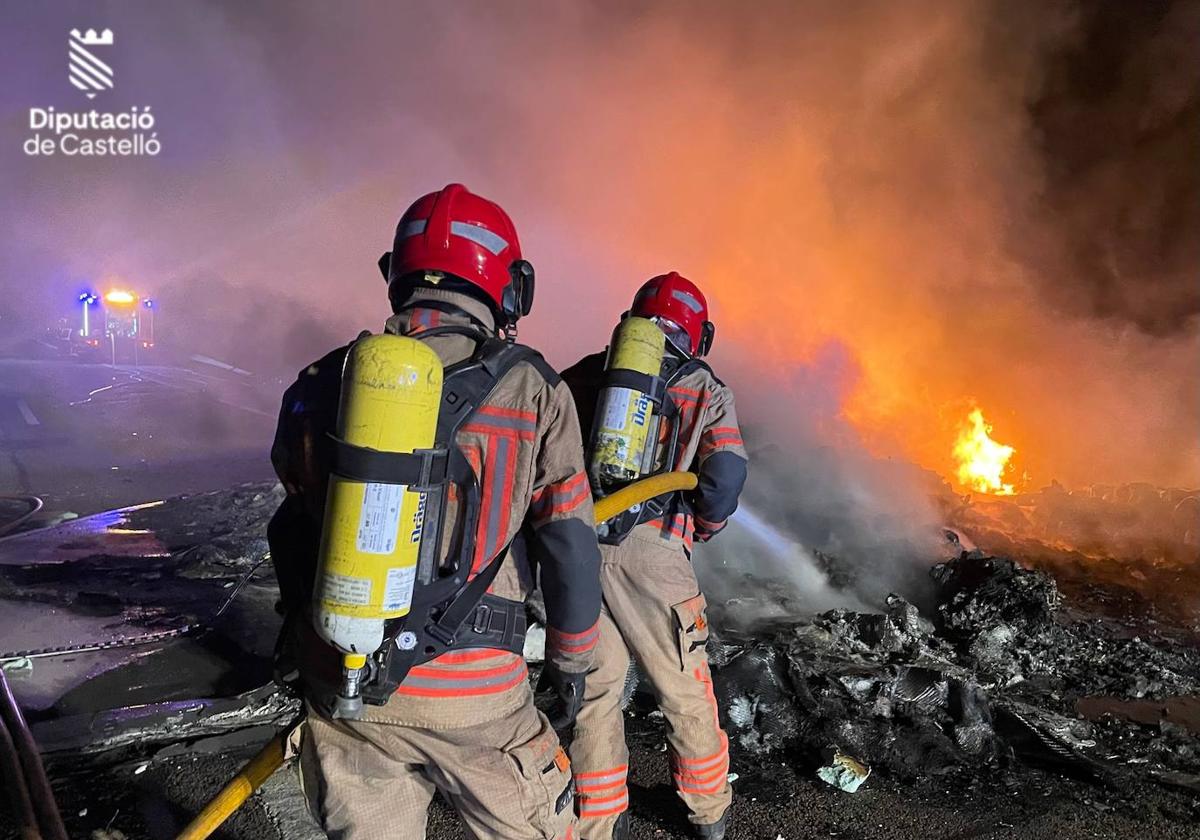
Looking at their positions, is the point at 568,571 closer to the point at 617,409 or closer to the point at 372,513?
the point at 372,513

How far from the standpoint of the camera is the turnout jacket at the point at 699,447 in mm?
2939

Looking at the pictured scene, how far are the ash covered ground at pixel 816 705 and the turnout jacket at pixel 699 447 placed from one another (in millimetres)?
1296

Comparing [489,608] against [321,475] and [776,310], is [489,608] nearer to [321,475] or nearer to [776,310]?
[321,475]

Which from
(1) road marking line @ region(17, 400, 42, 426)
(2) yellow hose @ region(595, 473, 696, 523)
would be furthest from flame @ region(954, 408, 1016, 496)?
(1) road marking line @ region(17, 400, 42, 426)

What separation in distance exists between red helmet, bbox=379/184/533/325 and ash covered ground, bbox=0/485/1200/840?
2.24 metres

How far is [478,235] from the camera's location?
1.80m

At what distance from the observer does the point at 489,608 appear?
169 cm

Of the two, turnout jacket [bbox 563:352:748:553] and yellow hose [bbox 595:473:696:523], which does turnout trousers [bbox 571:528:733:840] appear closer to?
turnout jacket [bbox 563:352:748:553]

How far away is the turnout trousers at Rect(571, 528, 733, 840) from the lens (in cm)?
273

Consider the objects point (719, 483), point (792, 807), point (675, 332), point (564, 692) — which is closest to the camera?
point (564, 692)

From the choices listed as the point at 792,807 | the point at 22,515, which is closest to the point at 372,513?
the point at 792,807

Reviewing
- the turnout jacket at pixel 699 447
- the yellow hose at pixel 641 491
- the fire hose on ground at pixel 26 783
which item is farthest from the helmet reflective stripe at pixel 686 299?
the fire hose on ground at pixel 26 783

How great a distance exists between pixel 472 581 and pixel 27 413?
62.0 feet

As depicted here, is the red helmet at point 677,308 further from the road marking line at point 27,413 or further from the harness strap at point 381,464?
the road marking line at point 27,413
